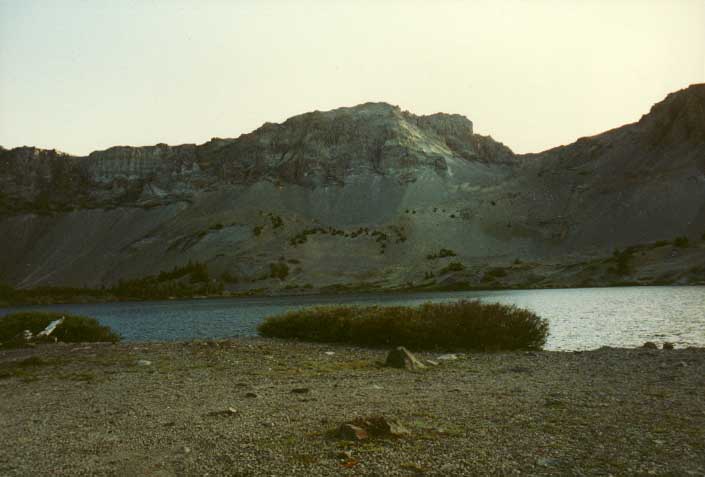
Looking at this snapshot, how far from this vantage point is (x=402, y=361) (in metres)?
17.8

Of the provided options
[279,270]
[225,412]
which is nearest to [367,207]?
[279,270]

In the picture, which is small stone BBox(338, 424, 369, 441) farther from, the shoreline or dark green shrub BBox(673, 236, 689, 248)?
dark green shrub BBox(673, 236, 689, 248)

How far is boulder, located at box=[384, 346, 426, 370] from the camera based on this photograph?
58.0 ft

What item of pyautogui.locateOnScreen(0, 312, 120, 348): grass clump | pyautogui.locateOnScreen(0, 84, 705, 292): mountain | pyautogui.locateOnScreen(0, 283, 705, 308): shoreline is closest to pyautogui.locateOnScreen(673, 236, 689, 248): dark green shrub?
pyautogui.locateOnScreen(0, 84, 705, 292): mountain

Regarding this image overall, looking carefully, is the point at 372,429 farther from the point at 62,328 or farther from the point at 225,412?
the point at 62,328

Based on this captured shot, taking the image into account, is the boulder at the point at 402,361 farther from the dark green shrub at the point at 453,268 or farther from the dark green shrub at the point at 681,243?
the dark green shrub at the point at 453,268

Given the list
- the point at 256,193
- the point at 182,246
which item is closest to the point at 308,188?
the point at 256,193

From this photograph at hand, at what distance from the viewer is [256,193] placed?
160 meters

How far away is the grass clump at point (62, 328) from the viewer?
30500 mm

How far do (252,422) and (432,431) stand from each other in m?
3.33

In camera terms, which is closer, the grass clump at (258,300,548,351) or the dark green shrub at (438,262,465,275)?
the grass clump at (258,300,548,351)

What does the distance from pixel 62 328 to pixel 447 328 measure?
20294 millimetres

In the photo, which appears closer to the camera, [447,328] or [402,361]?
[402,361]

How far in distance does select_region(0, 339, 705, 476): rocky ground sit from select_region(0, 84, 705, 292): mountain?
6853 centimetres
